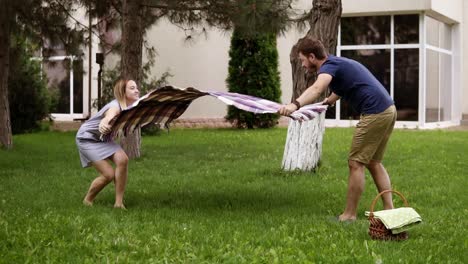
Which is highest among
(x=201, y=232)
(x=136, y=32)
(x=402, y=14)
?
(x=402, y=14)

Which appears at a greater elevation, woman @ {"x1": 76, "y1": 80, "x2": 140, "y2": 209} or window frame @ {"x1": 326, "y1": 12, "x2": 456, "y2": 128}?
window frame @ {"x1": 326, "y1": 12, "x2": 456, "y2": 128}

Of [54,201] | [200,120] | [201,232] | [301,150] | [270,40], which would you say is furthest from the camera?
[200,120]

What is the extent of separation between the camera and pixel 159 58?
74.5ft

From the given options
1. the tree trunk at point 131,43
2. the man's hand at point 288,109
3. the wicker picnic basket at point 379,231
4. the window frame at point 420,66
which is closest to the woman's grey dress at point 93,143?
the man's hand at point 288,109

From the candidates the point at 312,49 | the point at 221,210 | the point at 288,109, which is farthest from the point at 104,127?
the point at 312,49

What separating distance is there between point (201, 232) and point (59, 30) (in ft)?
31.2

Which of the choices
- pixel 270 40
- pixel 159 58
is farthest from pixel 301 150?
pixel 159 58

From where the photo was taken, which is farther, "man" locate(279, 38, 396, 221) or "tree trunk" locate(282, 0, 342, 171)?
"tree trunk" locate(282, 0, 342, 171)

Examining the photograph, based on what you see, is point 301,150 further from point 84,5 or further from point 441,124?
point 441,124

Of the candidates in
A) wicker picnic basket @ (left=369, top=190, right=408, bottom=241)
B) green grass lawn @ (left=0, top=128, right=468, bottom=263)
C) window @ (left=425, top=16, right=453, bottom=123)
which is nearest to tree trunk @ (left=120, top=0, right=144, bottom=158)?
green grass lawn @ (left=0, top=128, right=468, bottom=263)

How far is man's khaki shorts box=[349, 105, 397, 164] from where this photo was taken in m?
6.53

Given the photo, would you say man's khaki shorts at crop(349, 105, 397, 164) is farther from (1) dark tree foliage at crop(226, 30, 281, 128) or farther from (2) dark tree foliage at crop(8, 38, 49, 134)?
(2) dark tree foliage at crop(8, 38, 49, 134)

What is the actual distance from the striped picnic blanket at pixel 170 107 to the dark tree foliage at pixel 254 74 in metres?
11.2

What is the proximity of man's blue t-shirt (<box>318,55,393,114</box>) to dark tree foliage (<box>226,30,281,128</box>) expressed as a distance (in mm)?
12735
